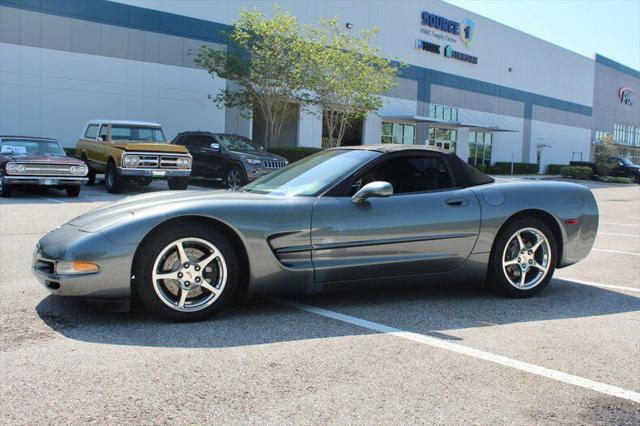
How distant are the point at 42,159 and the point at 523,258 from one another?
1138 centimetres

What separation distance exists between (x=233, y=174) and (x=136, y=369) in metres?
14.0

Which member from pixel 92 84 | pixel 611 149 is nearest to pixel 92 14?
pixel 92 84

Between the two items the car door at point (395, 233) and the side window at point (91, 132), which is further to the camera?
the side window at point (91, 132)

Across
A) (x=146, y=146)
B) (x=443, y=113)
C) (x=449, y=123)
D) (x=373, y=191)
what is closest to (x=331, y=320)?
(x=373, y=191)

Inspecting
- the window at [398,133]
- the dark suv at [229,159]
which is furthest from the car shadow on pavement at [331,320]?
the window at [398,133]

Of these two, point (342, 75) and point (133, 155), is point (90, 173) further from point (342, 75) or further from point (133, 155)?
point (342, 75)

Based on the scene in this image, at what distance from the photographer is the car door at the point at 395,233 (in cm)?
463

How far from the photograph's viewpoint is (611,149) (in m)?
55.2

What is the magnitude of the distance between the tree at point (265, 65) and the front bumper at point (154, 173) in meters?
9.63

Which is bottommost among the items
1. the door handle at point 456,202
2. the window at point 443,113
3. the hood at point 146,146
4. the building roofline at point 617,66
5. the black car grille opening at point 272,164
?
the door handle at point 456,202

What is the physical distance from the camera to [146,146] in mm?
15141

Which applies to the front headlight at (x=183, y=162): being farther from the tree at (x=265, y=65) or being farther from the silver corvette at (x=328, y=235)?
the silver corvette at (x=328, y=235)

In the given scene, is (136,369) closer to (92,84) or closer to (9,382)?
(9,382)

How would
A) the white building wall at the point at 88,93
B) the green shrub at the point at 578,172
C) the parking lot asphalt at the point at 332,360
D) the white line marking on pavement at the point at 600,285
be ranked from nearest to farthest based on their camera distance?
the parking lot asphalt at the point at 332,360 → the white line marking on pavement at the point at 600,285 → the white building wall at the point at 88,93 → the green shrub at the point at 578,172
